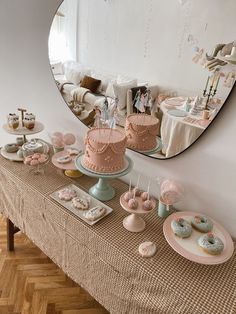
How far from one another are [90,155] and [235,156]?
0.56m

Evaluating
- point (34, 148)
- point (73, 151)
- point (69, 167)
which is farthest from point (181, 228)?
point (34, 148)

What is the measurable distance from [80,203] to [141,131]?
417 mm

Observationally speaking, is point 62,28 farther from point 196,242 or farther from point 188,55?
point 196,242

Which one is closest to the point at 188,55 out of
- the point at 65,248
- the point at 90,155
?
the point at 90,155

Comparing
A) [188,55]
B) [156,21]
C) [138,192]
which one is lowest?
[138,192]

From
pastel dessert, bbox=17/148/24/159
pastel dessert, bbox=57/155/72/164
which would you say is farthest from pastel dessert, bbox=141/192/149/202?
A: pastel dessert, bbox=17/148/24/159

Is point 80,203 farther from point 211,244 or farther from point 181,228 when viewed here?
point 211,244

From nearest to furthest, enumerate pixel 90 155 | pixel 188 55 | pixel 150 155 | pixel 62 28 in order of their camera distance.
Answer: pixel 188 55 < pixel 90 155 < pixel 150 155 < pixel 62 28

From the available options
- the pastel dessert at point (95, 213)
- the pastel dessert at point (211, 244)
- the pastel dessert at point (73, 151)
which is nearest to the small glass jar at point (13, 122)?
the pastel dessert at point (73, 151)

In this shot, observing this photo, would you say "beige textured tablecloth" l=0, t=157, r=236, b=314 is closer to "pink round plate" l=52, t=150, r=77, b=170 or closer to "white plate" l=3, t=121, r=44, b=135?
"pink round plate" l=52, t=150, r=77, b=170

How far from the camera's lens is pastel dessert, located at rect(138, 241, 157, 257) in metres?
1.03

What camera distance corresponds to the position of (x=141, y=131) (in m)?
1.22

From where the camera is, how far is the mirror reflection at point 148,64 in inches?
38.5

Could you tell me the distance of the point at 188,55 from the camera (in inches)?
40.6
